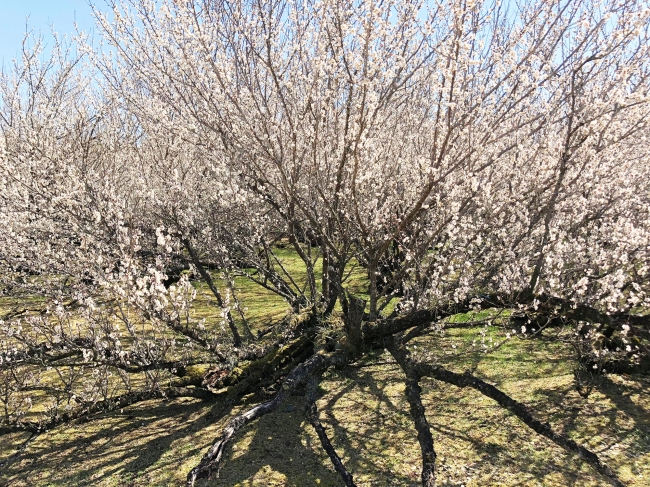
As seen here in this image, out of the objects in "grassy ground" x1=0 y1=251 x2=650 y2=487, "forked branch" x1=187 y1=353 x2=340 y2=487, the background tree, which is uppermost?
the background tree

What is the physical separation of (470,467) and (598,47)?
3135 mm

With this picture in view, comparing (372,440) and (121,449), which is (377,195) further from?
(121,449)

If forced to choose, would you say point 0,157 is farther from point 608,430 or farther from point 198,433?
point 608,430

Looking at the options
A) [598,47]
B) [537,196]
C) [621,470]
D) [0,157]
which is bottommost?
[621,470]

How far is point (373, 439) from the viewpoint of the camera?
3709 mm

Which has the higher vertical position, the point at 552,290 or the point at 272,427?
the point at 552,290

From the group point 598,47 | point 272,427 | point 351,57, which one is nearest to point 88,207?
point 272,427

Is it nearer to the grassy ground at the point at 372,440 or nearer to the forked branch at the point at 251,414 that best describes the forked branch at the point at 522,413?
the grassy ground at the point at 372,440

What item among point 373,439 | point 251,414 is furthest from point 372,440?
point 251,414

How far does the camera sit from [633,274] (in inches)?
143

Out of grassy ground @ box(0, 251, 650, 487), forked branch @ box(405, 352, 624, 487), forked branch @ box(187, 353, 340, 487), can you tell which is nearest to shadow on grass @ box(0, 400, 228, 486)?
grassy ground @ box(0, 251, 650, 487)

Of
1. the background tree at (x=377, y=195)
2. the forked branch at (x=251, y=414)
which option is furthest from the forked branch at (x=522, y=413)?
the forked branch at (x=251, y=414)

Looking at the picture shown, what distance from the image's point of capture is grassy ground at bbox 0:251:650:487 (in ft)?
10.7

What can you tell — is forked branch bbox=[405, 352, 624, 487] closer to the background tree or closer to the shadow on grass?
the background tree
